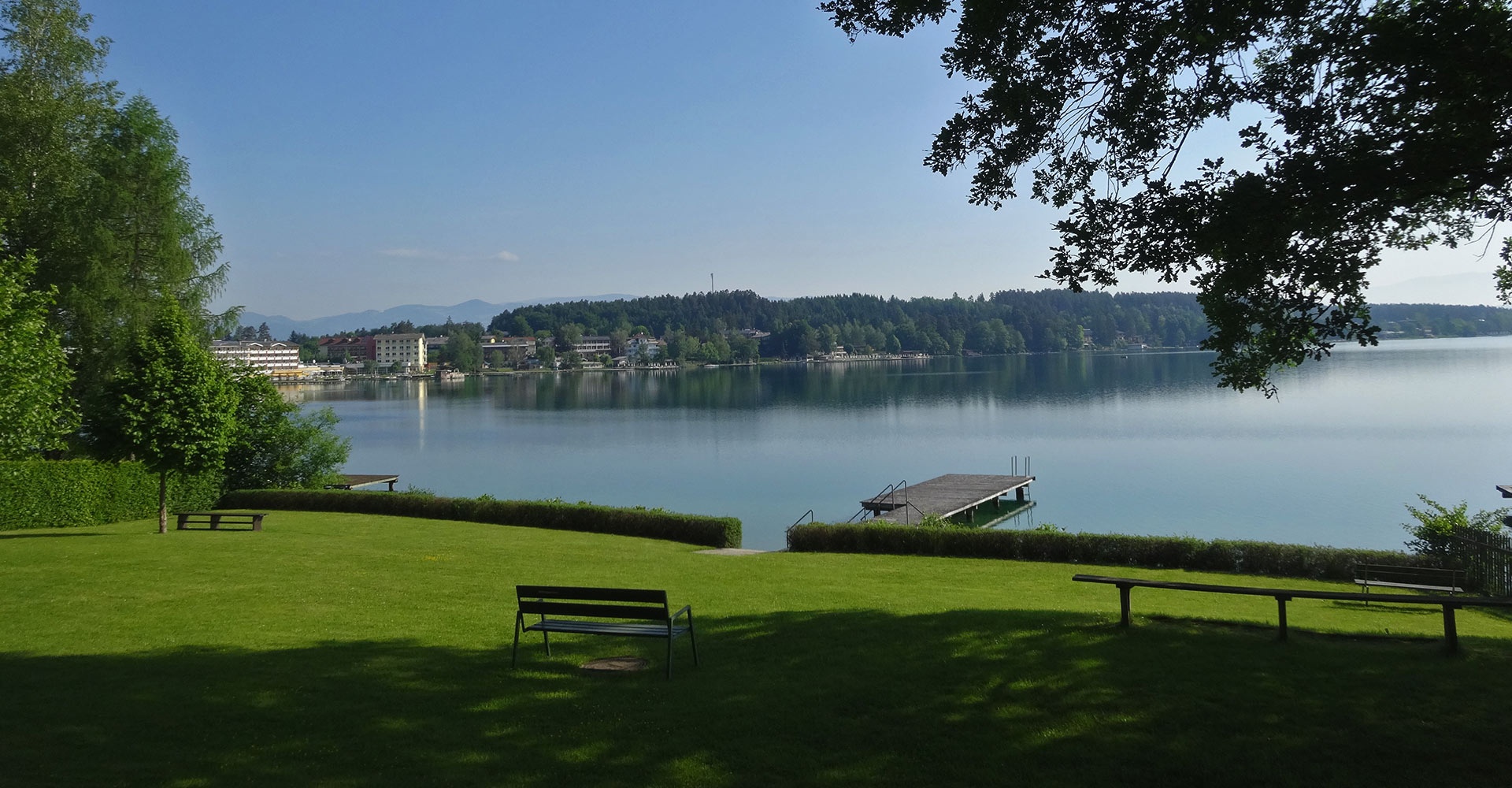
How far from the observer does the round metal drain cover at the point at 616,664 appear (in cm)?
795

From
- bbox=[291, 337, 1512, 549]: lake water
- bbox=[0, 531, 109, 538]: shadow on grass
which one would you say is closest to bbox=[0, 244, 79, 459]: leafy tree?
bbox=[0, 531, 109, 538]: shadow on grass

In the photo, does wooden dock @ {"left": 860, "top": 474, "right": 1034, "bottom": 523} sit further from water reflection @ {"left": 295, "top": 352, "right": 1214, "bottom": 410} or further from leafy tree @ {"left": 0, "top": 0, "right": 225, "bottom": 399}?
water reflection @ {"left": 295, "top": 352, "right": 1214, "bottom": 410}

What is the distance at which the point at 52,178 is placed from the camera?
27.2 meters

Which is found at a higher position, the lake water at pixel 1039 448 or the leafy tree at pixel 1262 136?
the leafy tree at pixel 1262 136

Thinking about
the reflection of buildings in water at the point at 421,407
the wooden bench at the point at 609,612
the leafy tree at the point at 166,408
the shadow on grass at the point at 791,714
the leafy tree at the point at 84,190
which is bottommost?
the reflection of buildings in water at the point at 421,407

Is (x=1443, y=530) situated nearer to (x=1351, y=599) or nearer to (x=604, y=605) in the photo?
(x=1351, y=599)

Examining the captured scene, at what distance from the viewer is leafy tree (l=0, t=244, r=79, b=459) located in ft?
56.5

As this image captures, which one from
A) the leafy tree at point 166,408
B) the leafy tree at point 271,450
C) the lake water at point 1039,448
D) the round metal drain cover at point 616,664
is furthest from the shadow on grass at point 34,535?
the round metal drain cover at point 616,664

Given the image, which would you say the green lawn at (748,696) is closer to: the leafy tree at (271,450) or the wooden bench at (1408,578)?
the wooden bench at (1408,578)

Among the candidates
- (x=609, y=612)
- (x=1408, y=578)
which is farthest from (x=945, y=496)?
(x=609, y=612)

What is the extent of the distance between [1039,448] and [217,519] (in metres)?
41.9

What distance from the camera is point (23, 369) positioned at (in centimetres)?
1803

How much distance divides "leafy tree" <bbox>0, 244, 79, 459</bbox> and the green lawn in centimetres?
694

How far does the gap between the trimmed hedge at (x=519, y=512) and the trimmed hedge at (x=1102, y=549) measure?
223 cm
